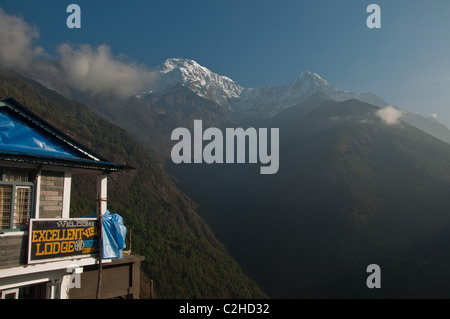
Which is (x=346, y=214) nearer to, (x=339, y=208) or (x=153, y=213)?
(x=339, y=208)

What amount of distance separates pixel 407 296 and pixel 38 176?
79.0m

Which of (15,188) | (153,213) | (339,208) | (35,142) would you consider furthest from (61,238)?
(339,208)

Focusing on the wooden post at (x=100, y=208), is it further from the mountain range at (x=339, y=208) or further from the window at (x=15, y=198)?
the mountain range at (x=339, y=208)

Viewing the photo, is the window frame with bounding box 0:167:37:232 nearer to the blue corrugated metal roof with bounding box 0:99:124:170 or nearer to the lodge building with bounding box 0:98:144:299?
the lodge building with bounding box 0:98:144:299

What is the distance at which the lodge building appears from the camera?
9.06 meters

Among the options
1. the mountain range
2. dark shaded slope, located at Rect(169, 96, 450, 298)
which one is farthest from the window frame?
dark shaded slope, located at Rect(169, 96, 450, 298)

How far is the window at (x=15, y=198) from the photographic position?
9141mm

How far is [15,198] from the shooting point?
9305 mm

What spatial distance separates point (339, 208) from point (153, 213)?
2254 inches

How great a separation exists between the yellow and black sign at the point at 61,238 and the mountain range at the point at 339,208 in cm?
6731

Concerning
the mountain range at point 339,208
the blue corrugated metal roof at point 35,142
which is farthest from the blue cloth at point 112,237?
the mountain range at point 339,208

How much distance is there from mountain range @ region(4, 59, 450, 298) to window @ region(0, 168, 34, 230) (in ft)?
223

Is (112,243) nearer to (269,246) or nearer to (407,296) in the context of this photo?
(407,296)
